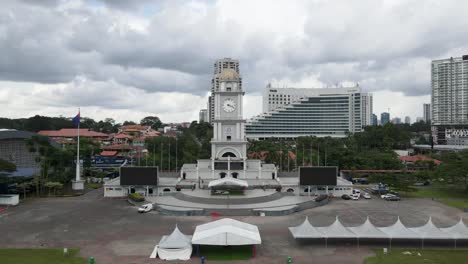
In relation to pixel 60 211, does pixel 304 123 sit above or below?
above

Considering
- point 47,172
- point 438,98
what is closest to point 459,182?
point 47,172

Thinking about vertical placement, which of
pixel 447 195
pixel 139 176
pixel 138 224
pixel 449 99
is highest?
pixel 449 99

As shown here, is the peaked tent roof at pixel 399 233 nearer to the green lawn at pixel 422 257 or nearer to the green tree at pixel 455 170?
the green lawn at pixel 422 257

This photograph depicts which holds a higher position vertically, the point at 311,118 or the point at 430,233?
the point at 311,118

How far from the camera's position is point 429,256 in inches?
1046

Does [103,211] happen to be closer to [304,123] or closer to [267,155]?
[267,155]

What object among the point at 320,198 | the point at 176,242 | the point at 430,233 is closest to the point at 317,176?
the point at 320,198

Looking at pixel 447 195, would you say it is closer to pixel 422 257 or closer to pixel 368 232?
pixel 368 232

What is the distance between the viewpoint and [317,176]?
169 feet

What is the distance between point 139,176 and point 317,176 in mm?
24324

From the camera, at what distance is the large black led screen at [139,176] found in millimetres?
51594

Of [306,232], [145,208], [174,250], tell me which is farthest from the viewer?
[145,208]

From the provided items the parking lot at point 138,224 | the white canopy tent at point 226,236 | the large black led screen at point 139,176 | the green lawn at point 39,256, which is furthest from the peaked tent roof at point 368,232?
the large black led screen at point 139,176

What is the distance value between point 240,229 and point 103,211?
2121 centimetres
